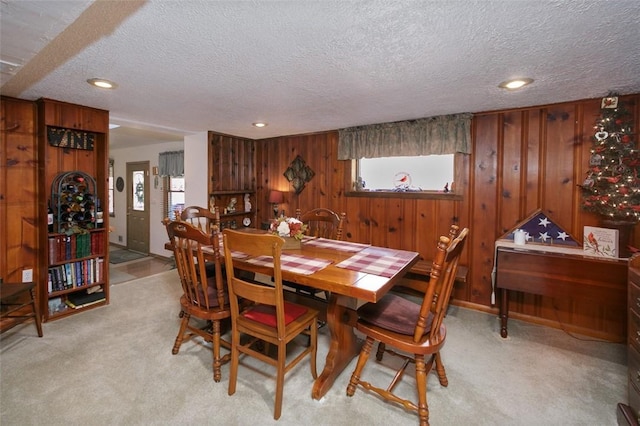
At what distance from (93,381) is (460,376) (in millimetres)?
2503

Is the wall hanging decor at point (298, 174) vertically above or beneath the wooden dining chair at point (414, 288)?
above

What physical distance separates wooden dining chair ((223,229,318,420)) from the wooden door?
5077 mm

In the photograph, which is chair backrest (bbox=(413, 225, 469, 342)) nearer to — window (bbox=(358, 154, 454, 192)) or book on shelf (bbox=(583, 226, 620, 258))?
book on shelf (bbox=(583, 226, 620, 258))

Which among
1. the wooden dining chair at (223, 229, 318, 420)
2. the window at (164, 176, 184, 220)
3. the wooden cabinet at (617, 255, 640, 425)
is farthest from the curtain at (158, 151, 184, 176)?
the wooden cabinet at (617, 255, 640, 425)

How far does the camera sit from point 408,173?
3.72 meters

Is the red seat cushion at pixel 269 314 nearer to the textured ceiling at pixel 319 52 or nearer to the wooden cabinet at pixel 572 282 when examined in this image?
the textured ceiling at pixel 319 52

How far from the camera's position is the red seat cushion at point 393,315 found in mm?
1721

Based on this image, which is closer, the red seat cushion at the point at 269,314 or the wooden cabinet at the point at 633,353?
the wooden cabinet at the point at 633,353

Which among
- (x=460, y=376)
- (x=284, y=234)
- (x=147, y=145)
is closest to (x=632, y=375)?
(x=460, y=376)

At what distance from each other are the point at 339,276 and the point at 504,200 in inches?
90.2

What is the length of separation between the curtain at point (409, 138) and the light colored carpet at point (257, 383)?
1904mm

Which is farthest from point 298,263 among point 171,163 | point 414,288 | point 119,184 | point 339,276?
point 119,184

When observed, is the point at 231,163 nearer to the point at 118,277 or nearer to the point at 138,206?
the point at 118,277

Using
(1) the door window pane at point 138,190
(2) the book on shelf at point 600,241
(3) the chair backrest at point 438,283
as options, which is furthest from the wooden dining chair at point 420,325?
(1) the door window pane at point 138,190
